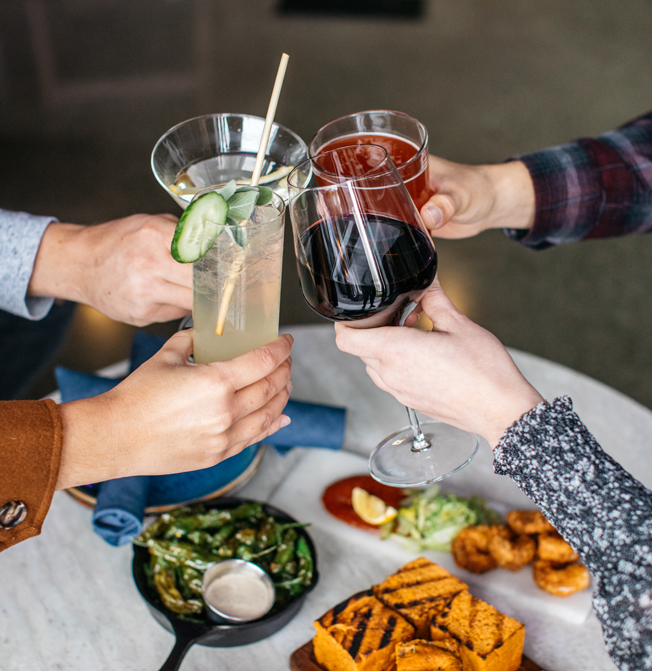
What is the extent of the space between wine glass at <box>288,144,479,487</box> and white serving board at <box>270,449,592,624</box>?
0.56 metres

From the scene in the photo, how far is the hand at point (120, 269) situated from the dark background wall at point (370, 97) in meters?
1.65

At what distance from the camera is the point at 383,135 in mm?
1280

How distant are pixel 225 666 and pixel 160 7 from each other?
22.7 feet

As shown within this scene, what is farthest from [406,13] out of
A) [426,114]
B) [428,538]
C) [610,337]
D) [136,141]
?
[428,538]

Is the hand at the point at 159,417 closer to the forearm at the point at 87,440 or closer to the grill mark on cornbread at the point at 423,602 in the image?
the forearm at the point at 87,440

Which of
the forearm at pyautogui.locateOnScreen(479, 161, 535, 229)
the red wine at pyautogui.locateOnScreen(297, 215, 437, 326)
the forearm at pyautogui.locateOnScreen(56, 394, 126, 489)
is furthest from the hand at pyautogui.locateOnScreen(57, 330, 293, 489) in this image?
the forearm at pyautogui.locateOnScreen(479, 161, 535, 229)

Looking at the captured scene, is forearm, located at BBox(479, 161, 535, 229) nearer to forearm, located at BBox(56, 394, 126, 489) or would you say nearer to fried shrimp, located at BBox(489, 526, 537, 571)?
fried shrimp, located at BBox(489, 526, 537, 571)

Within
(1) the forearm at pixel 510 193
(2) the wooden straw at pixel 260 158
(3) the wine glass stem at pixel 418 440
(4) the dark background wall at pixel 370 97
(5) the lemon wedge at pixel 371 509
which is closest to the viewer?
(2) the wooden straw at pixel 260 158

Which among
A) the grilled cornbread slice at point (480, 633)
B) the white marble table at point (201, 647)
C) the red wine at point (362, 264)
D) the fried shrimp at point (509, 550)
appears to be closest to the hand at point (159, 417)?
the red wine at point (362, 264)

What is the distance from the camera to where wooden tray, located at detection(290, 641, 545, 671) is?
1140 millimetres

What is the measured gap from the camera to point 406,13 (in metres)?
6.87

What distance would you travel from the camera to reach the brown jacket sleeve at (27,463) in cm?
96

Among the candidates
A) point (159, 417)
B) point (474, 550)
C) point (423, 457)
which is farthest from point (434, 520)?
point (159, 417)

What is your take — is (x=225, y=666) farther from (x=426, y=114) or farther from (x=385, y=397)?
(x=426, y=114)
